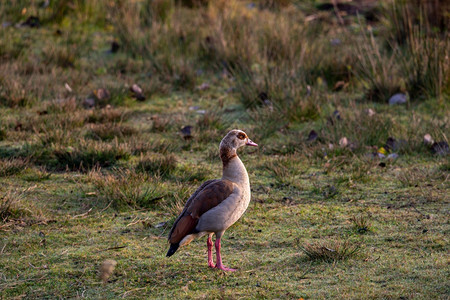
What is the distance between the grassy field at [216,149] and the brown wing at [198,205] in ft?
0.97

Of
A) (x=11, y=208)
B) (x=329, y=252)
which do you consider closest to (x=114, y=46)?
(x=11, y=208)

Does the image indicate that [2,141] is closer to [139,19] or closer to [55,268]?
[55,268]

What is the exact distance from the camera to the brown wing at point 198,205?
369 cm

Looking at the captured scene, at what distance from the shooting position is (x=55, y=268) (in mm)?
3924

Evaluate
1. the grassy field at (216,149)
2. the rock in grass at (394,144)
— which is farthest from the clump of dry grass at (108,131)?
the rock in grass at (394,144)

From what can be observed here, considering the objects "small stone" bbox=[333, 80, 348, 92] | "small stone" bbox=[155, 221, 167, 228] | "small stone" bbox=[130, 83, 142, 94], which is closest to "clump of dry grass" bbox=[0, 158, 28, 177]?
"small stone" bbox=[155, 221, 167, 228]

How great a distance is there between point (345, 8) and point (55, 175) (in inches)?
327

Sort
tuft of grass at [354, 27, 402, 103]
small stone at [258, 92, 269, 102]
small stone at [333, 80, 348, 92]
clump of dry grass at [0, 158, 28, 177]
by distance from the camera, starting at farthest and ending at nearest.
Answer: small stone at [333, 80, 348, 92]
tuft of grass at [354, 27, 402, 103]
small stone at [258, 92, 269, 102]
clump of dry grass at [0, 158, 28, 177]

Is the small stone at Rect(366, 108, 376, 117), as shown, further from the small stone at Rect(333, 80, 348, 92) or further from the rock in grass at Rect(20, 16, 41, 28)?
the rock in grass at Rect(20, 16, 41, 28)

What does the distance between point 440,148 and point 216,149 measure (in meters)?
2.21

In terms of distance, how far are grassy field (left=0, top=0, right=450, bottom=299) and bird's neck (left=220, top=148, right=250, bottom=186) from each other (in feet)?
1.75

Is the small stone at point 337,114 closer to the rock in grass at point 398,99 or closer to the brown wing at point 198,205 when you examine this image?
the rock in grass at point 398,99

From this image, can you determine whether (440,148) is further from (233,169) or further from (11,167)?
(11,167)

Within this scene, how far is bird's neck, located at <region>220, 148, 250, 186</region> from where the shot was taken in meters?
3.98
